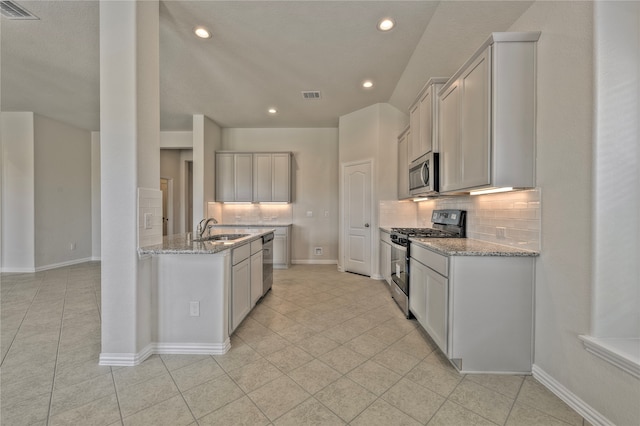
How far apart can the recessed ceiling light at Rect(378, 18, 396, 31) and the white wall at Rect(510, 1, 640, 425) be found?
1127 millimetres

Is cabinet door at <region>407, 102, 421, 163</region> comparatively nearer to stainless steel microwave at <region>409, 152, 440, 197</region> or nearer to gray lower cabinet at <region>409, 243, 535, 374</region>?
stainless steel microwave at <region>409, 152, 440, 197</region>

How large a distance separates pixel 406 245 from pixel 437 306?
776mm

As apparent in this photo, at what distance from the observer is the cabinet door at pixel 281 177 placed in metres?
5.52

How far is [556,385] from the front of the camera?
1.68 meters

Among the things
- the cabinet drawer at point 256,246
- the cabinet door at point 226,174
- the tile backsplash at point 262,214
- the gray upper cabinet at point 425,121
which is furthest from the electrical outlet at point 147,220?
the tile backsplash at point 262,214

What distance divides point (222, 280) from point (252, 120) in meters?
4.09

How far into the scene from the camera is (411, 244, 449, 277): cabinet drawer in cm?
198

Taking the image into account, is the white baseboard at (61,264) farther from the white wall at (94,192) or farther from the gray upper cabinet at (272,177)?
the gray upper cabinet at (272,177)

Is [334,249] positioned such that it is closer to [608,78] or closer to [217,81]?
[217,81]

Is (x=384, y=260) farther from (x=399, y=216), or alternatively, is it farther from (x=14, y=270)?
(x=14, y=270)

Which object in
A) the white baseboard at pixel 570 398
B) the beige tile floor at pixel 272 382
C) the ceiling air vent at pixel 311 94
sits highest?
the ceiling air vent at pixel 311 94

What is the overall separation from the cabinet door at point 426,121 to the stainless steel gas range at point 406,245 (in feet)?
2.75

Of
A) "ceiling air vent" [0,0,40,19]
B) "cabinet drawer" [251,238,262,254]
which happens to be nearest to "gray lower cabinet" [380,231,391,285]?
"cabinet drawer" [251,238,262,254]

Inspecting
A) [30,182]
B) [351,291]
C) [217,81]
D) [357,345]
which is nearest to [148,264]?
[357,345]
